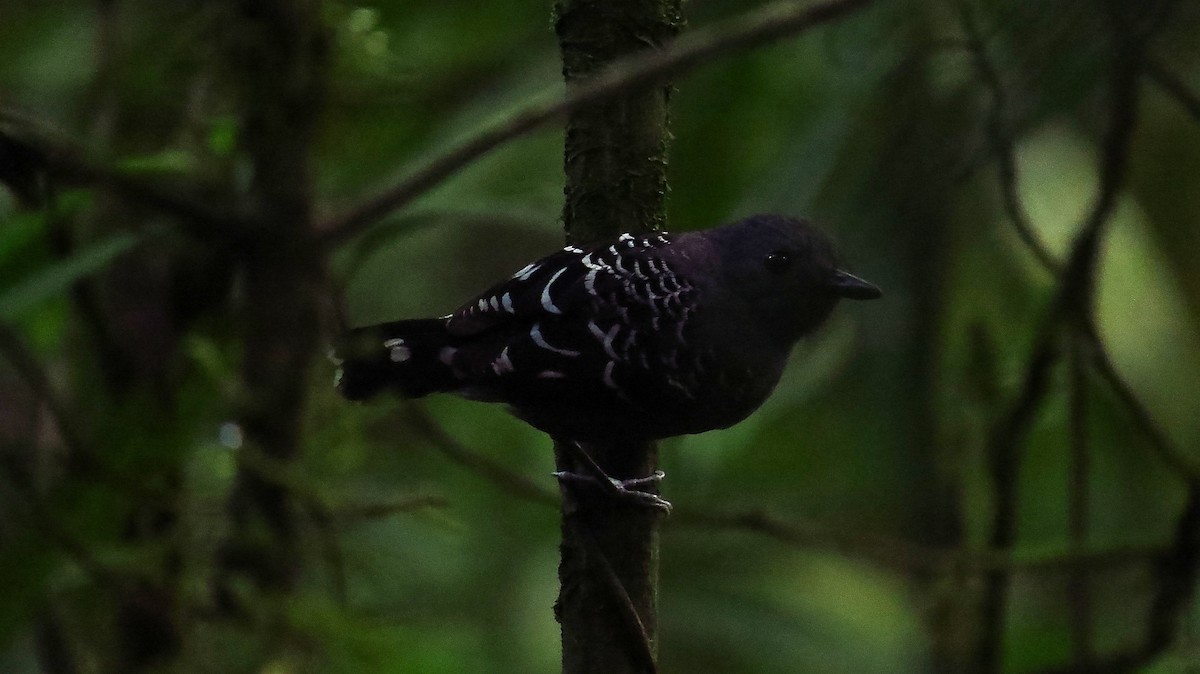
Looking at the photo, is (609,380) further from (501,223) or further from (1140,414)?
(501,223)

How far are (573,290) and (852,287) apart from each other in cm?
30

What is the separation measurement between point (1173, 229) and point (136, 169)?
→ 95.2 inches

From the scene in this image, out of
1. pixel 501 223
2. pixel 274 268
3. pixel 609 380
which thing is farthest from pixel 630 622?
pixel 501 223

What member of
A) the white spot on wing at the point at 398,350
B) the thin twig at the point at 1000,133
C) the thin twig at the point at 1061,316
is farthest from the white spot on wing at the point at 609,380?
the thin twig at the point at 1061,316

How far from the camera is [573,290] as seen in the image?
4.86 feet

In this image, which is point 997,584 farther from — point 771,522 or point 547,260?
point 547,260

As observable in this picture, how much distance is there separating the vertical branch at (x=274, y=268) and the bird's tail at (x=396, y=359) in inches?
19.3

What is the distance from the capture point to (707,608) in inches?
136

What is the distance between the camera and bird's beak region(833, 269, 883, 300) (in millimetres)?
1383

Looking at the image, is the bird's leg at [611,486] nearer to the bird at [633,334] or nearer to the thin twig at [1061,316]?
the bird at [633,334]

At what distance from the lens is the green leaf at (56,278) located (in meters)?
1.87

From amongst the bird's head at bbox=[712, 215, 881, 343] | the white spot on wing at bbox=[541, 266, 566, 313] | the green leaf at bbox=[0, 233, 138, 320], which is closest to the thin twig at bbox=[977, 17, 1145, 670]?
the bird's head at bbox=[712, 215, 881, 343]

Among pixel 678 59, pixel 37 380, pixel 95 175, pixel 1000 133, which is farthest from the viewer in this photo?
pixel 37 380

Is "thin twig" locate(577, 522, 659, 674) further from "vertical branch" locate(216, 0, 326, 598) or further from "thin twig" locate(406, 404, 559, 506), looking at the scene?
"vertical branch" locate(216, 0, 326, 598)
